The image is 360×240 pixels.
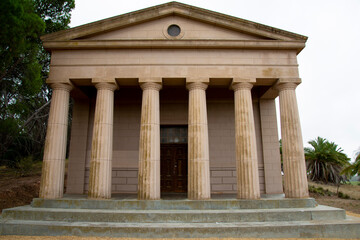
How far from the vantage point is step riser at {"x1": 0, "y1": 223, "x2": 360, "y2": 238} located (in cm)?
948

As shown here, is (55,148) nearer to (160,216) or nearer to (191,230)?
(160,216)

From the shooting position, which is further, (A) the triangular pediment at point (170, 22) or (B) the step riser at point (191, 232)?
(A) the triangular pediment at point (170, 22)

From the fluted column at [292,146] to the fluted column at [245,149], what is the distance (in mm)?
1697

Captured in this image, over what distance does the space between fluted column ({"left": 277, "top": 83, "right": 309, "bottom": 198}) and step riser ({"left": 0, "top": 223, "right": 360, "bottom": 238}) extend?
2731 mm

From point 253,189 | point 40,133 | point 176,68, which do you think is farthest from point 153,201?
point 40,133

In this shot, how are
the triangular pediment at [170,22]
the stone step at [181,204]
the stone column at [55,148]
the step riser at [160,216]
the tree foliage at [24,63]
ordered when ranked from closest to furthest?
the tree foliage at [24,63] < the step riser at [160,216] < the stone step at [181,204] < the stone column at [55,148] < the triangular pediment at [170,22]

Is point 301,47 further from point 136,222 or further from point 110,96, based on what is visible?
point 136,222

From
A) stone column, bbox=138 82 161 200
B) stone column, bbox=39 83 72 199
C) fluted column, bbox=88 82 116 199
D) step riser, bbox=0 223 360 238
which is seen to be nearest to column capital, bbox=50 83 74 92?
stone column, bbox=39 83 72 199

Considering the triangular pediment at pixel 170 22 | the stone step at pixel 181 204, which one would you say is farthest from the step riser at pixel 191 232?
the triangular pediment at pixel 170 22

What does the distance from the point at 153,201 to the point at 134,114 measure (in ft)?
24.2

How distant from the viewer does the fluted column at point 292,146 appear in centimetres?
1245

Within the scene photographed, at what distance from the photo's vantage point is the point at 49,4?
2034 cm

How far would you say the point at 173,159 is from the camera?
55.6 ft

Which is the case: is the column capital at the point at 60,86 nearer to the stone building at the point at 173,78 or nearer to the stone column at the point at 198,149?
the stone building at the point at 173,78
